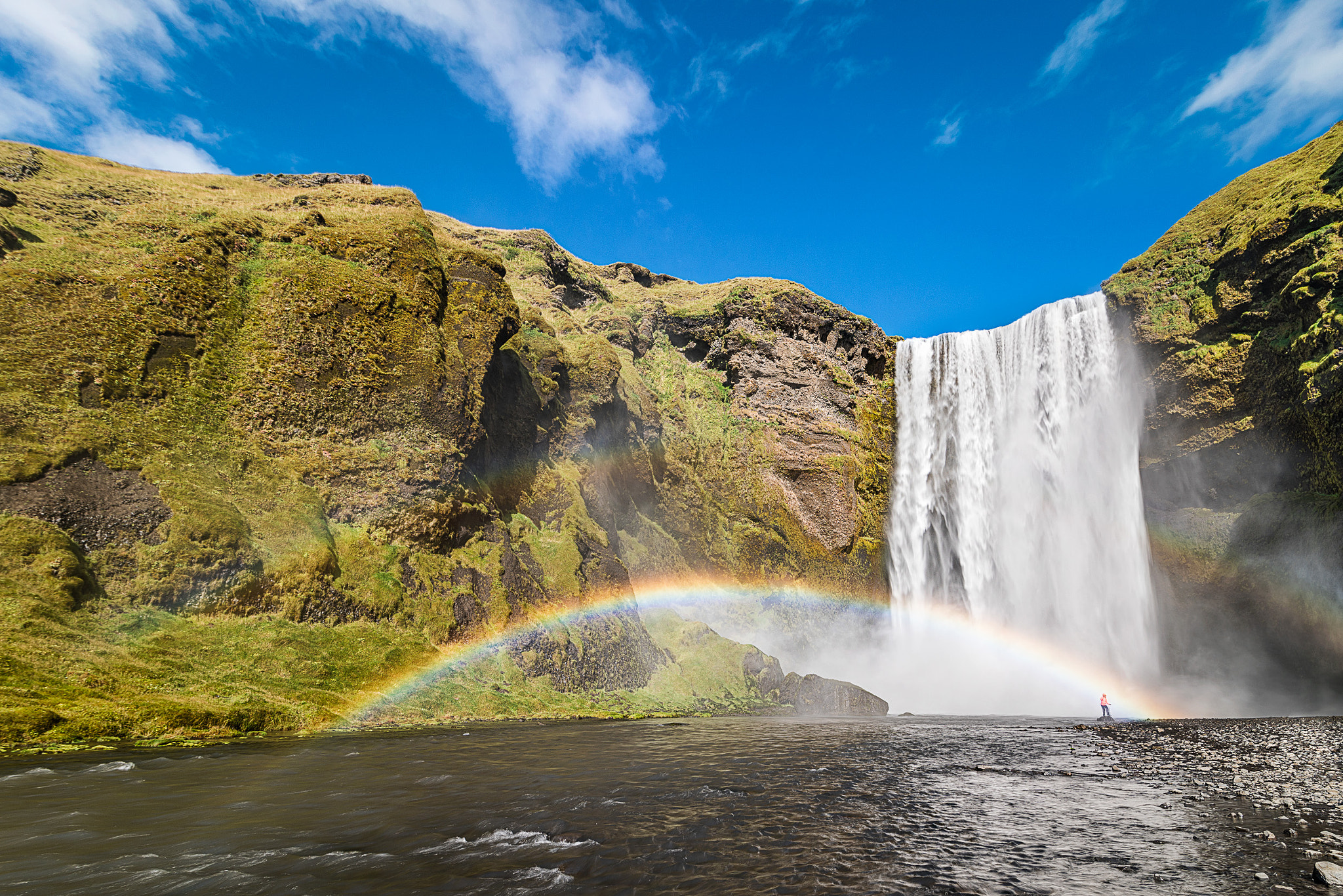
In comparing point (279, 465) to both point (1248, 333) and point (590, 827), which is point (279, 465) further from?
point (1248, 333)

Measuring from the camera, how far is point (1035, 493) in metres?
40.4

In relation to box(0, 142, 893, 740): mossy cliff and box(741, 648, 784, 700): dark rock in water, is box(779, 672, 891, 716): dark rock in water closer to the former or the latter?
box(741, 648, 784, 700): dark rock in water

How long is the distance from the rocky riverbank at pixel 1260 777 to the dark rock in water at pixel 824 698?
13.5 metres

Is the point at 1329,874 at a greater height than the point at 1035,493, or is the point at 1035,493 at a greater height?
the point at 1035,493

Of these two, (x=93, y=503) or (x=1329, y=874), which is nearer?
(x=1329, y=874)

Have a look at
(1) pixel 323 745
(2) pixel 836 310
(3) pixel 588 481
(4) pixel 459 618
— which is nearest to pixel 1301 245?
(2) pixel 836 310

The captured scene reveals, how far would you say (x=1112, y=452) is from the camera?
37.7 m

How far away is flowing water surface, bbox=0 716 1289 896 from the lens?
5.19 metres

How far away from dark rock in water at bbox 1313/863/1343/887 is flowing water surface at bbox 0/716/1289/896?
51 cm

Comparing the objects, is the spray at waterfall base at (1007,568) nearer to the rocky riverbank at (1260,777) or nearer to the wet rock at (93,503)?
the wet rock at (93,503)

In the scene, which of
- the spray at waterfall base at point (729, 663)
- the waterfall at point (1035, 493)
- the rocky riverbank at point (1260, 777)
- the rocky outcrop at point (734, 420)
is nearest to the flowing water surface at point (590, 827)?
the rocky riverbank at point (1260, 777)

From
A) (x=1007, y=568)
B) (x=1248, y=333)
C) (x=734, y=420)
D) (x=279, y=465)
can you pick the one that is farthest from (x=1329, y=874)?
(x=734, y=420)

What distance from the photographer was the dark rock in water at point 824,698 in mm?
31250

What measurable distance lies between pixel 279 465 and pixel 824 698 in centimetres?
2822
